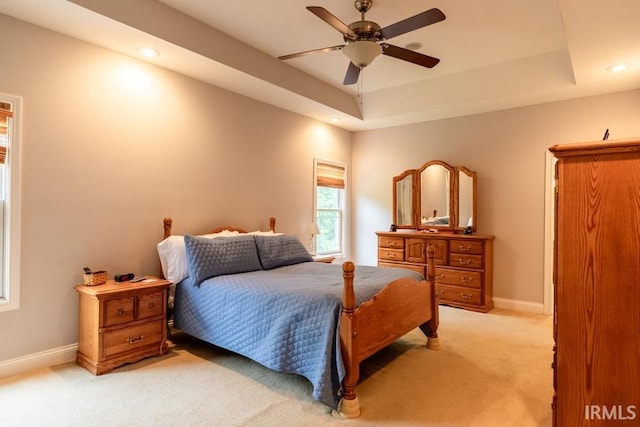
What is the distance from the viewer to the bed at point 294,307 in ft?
7.38

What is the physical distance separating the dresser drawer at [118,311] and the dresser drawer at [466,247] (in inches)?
147

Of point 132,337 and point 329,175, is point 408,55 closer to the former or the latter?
point 329,175

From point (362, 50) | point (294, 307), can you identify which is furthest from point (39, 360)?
point (362, 50)

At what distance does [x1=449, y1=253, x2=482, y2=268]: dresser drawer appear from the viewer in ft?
14.9

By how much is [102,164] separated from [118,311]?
50.4 inches

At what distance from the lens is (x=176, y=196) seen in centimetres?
369

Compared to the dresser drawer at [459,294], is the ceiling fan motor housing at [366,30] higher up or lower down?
higher up

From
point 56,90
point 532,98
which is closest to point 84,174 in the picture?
point 56,90

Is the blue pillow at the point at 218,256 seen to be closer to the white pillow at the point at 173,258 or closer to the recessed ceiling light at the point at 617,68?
the white pillow at the point at 173,258

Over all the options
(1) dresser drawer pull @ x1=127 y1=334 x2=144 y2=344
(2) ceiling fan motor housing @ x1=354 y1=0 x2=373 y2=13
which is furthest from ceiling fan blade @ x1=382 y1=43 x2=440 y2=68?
(1) dresser drawer pull @ x1=127 y1=334 x2=144 y2=344

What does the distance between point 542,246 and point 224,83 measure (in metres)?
4.27

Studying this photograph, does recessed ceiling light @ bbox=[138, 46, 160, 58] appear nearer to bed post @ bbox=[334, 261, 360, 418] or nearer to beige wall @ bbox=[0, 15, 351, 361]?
beige wall @ bbox=[0, 15, 351, 361]


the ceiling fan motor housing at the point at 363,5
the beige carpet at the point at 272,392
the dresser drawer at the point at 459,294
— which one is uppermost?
the ceiling fan motor housing at the point at 363,5

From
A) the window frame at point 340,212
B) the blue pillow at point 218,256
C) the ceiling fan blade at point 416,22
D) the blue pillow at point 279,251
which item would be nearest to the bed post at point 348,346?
the blue pillow at point 218,256
